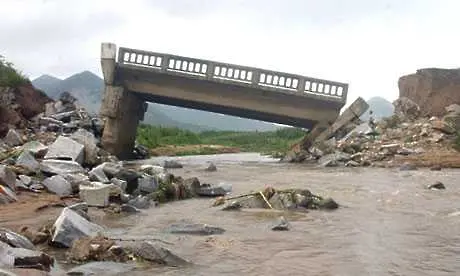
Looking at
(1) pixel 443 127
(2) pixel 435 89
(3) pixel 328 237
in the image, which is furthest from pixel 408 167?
(3) pixel 328 237

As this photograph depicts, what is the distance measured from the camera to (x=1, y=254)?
4445 mm

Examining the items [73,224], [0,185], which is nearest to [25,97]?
[0,185]

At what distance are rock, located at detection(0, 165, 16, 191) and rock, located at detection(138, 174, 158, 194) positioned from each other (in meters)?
2.24

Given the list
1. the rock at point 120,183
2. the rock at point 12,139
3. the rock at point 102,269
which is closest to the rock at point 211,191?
the rock at point 120,183

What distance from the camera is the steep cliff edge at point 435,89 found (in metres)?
23.8

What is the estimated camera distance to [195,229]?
6871mm

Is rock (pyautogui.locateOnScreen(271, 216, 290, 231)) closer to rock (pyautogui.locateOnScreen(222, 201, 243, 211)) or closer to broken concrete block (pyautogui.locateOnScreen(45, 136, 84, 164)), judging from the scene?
rock (pyautogui.locateOnScreen(222, 201, 243, 211))

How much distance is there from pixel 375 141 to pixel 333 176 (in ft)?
25.3

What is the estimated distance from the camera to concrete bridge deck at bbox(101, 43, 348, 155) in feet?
86.0

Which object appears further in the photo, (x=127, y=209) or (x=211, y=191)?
(x=211, y=191)

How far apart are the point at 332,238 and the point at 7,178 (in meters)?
5.52

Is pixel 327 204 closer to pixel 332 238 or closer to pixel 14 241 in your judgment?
pixel 332 238

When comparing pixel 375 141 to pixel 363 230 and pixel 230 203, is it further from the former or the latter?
pixel 363 230

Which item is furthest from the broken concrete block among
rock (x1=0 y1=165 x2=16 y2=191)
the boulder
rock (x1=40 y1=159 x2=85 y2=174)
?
rock (x1=0 y1=165 x2=16 y2=191)
